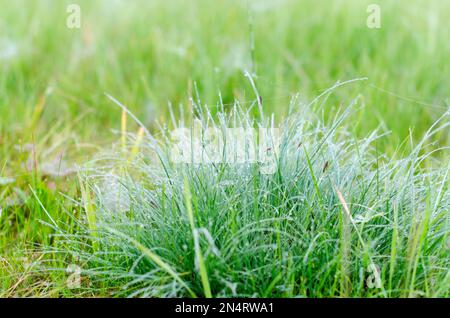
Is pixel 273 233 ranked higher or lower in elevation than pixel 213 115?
lower

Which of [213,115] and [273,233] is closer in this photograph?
[273,233]

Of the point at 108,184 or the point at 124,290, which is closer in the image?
the point at 124,290

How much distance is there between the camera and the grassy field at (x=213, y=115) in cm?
172

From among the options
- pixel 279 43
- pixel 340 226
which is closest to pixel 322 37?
pixel 279 43

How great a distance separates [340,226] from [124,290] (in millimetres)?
556

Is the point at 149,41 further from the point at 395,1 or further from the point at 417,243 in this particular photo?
the point at 417,243

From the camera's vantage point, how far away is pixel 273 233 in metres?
1.78

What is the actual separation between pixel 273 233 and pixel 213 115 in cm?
128

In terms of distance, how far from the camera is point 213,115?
2992 millimetres

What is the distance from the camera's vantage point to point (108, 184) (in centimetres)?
212

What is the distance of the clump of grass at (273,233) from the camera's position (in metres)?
1.67

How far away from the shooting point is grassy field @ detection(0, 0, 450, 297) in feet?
5.65
